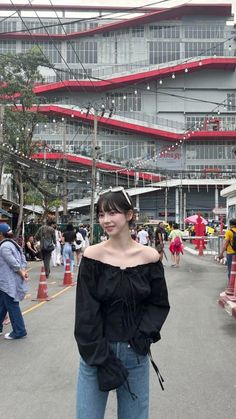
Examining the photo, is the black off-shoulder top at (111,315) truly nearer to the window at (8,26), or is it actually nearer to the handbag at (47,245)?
the handbag at (47,245)

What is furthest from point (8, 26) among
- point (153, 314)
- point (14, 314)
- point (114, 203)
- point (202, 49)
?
point (153, 314)

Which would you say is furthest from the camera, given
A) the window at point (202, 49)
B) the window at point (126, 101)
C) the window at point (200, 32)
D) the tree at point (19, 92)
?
the window at point (126, 101)

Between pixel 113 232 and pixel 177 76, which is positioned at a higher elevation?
pixel 177 76

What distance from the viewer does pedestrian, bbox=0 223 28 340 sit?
7805 mm

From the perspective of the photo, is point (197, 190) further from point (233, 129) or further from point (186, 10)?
point (186, 10)

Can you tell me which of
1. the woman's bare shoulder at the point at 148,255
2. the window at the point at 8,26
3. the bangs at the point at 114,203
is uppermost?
the window at the point at 8,26

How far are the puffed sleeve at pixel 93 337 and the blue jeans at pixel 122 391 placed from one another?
0.17 feet

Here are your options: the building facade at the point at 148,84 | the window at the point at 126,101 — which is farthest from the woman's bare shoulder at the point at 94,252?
the window at the point at 126,101

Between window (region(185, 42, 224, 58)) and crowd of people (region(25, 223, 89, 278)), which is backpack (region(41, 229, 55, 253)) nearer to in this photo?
crowd of people (region(25, 223, 89, 278))

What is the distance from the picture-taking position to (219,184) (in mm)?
67688

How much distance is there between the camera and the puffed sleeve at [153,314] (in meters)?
2.88

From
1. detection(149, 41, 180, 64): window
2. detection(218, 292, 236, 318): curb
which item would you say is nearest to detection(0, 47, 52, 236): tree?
detection(218, 292, 236, 318): curb

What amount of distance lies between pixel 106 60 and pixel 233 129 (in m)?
20.0

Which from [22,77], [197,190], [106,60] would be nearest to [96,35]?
[106,60]
